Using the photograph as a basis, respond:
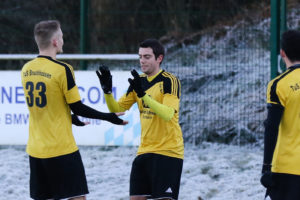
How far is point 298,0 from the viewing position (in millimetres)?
13125

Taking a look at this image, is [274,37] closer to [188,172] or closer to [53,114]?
[188,172]

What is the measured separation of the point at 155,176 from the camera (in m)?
5.24

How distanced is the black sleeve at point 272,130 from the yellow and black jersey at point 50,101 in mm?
1501

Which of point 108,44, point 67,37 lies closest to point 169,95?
point 108,44

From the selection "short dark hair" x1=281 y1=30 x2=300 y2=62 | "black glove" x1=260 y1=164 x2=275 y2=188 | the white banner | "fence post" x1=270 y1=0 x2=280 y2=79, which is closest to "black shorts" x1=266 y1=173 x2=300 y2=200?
"black glove" x1=260 y1=164 x2=275 y2=188

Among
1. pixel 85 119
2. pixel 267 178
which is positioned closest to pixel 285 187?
pixel 267 178

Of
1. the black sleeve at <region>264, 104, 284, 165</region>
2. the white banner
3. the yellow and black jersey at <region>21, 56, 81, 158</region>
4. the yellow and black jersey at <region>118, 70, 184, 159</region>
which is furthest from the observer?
the white banner

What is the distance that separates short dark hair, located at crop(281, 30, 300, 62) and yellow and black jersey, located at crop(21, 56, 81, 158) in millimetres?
1625

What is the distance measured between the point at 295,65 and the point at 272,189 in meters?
0.90

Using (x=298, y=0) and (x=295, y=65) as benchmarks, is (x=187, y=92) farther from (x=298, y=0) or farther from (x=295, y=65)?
(x=295, y=65)

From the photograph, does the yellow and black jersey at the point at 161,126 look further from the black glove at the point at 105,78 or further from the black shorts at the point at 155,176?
the black glove at the point at 105,78

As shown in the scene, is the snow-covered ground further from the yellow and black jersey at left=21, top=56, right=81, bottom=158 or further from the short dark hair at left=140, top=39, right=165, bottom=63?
the yellow and black jersey at left=21, top=56, right=81, bottom=158

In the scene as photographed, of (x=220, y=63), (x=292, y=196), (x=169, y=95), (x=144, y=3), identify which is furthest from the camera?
(x=144, y=3)

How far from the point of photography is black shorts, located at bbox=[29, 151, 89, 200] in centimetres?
481
